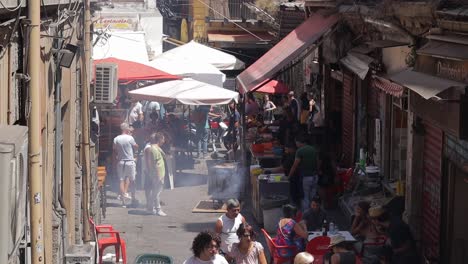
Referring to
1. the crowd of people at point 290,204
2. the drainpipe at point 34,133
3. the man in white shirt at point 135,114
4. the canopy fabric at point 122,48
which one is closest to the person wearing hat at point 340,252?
the crowd of people at point 290,204

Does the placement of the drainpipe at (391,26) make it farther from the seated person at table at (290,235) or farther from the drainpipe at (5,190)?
the drainpipe at (5,190)

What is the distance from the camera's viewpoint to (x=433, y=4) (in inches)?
459

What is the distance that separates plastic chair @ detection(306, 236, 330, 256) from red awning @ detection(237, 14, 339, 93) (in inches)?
186

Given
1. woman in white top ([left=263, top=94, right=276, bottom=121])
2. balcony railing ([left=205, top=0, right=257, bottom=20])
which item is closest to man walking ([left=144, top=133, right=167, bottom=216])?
woman in white top ([left=263, top=94, right=276, bottom=121])

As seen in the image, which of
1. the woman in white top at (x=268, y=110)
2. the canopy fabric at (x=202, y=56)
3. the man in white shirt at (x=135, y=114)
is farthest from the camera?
the woman in white top at (x=268, y=110)

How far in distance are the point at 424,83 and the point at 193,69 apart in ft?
52.0

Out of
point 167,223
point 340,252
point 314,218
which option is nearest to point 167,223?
point 167,223

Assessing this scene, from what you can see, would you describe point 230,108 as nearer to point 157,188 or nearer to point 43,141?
point 157,188

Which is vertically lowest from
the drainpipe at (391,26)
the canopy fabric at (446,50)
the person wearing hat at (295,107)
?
the person wearing hat at (295,107)

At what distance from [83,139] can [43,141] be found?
4.19 metres

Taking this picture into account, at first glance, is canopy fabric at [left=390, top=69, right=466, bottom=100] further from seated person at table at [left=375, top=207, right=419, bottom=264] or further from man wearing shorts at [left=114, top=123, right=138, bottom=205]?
man wearing shorts at [left=114, top=123, right=138, bottom=205]

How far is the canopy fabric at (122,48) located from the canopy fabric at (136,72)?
1634 mm

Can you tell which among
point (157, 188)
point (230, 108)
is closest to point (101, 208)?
point (157, 188)

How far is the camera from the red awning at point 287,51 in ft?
56.3
